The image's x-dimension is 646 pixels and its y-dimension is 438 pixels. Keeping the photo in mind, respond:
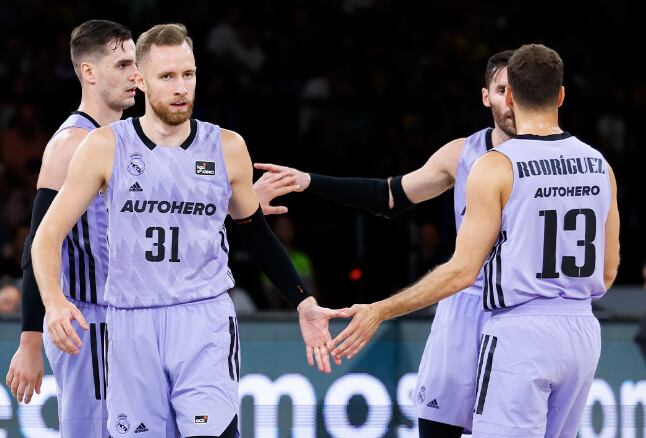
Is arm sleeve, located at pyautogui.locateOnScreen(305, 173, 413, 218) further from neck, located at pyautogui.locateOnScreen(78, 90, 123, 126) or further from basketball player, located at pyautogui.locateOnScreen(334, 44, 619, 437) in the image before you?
basketball player, located at pyautogui.locateOnScreen(334, 44, 619, 437)

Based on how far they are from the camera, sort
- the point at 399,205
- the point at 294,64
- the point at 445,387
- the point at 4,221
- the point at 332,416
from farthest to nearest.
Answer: the point at 294,64 → the point at 4,221 → the point at 332,416 → the point at 399,205 → the point at 445,387

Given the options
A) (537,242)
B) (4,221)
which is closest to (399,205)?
(537,242)

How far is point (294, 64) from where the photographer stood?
13297mm

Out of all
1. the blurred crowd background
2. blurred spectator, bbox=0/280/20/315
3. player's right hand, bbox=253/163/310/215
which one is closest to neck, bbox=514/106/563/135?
player's right hand, bbox=253/163/310/215

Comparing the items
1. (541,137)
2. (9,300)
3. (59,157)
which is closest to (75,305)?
(59,157)

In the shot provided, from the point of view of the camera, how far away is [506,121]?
5.88m

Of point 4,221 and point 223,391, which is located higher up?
point 4,221

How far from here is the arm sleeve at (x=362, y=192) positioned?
651 cm

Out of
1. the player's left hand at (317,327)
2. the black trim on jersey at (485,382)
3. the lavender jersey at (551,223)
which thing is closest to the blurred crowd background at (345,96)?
the player's left hand at (317,327)

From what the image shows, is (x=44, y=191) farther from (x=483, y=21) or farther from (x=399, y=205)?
(x=483, y=21)

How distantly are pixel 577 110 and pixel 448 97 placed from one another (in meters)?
1.42

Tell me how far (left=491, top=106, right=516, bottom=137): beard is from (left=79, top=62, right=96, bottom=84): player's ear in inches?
79.5

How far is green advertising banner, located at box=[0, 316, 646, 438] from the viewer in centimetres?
751

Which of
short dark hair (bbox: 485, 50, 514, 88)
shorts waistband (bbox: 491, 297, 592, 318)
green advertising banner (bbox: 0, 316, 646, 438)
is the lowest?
green advertising banner (bbox: 0, 316, 646, 438)
